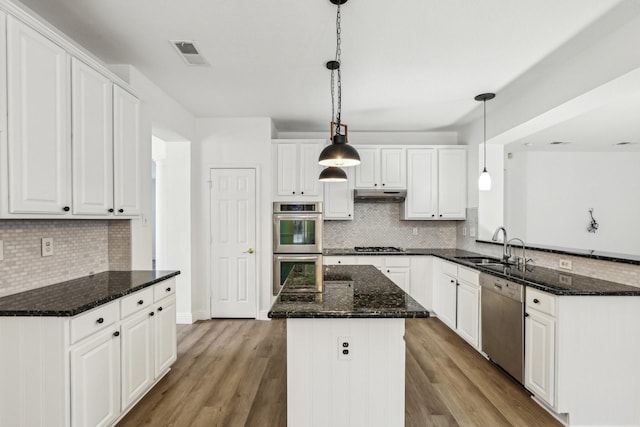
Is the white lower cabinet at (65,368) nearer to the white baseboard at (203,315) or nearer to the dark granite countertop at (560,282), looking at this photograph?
the white baseboard at (203,315)

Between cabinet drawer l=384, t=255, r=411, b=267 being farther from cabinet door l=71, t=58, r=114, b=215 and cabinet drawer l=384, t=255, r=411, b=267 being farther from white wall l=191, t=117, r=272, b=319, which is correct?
cabinet door l=71, t=58, r=114, b=215

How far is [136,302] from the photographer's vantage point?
7.32 ft

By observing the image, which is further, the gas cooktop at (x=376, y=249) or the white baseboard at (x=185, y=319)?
the gas cooktop at (x=376, y=249)

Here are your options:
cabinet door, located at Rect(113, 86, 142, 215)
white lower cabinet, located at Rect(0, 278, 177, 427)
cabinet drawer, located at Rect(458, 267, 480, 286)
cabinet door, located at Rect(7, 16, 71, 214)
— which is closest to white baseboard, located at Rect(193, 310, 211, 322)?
cabinet door, located at Rect(113, 86, 142, 215)

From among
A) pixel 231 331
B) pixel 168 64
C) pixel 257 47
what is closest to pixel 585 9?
→ pixel 257 47

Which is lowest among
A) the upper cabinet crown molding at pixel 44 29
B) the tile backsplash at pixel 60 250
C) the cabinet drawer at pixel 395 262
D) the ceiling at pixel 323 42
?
the cabinet drawer at pixel 395 262

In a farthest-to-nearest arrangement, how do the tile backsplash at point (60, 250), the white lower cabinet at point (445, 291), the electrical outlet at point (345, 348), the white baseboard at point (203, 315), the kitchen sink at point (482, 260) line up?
1. the white baseboard at point (203, 315)
2. the white lower cabinet at point (445, 291)
3. the kitchen sink at point (482, 260)
4. the tile backsplash at point (60, 250)
5. the electrical outlet at point (345, 348)

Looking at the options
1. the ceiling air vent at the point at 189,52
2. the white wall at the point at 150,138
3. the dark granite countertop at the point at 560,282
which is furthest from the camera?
the white wall at the point at 150,138

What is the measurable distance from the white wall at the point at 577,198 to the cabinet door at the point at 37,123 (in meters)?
6.21

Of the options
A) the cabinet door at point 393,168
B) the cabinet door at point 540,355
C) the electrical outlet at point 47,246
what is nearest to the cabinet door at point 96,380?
the electrical outlet at point 47,246

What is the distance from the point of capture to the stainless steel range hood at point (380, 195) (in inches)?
177

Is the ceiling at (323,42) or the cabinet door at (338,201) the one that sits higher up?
the ceiling at (323,42)

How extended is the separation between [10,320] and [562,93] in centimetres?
417

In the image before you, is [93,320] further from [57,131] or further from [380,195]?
[380,195]
